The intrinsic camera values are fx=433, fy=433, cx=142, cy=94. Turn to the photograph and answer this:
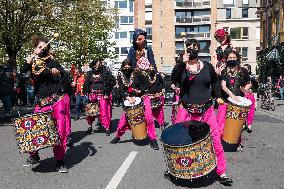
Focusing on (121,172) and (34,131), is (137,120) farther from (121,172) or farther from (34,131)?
(34,131)

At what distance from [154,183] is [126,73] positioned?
3.61 metres

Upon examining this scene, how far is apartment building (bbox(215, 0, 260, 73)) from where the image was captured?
6550cm

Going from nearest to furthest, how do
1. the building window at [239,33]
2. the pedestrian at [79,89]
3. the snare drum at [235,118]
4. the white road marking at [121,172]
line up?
the white road marking at [121,172], the snare drum at [235,118], the pedestrian at [79,89], the building window at [239,33]

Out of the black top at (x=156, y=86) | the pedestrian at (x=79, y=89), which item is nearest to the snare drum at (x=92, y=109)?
the black top at (x=156, y=86)

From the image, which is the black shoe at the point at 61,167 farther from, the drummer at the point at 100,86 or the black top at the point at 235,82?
the drummer at the point at 100,86

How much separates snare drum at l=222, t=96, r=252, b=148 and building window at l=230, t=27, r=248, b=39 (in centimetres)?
6015

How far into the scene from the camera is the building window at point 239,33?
216 ft

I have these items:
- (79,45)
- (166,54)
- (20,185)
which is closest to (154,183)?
(20,185)

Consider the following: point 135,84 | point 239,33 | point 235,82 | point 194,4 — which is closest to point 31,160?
point 135,84

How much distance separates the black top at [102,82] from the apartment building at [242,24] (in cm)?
5615

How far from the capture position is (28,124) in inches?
233

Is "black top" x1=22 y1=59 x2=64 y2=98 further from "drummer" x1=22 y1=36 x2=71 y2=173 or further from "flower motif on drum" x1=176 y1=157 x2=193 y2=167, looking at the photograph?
"flower motif on drum" x1=176 y1=157 x2=193 y2=167

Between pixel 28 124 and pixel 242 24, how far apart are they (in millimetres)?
63364

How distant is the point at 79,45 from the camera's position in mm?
38906
